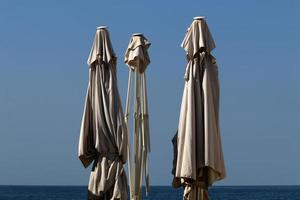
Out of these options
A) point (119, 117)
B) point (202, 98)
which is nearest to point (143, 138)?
point (119, 117)

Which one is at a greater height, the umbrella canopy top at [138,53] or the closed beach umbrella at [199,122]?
the umbrella canopy top at [138,53]

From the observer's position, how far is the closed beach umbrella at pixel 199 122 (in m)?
11.9

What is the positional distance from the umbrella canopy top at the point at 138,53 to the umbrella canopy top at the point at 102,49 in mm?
287

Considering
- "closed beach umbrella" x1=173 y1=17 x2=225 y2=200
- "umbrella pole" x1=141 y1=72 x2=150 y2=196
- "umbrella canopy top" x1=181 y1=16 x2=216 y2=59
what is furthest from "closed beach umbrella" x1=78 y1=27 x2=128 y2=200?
"umbrella canopy top" x1=181 y1=16 x2=216 y2=59

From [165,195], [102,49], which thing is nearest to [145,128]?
[102,49]

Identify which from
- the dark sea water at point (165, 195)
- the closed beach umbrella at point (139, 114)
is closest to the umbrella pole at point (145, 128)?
the closed beach umbrella at point (139, 114)

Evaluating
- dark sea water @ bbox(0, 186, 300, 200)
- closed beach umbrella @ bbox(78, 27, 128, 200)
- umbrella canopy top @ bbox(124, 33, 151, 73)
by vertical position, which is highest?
umbrella canopy top @ bbox(124, 33, 151, 73)

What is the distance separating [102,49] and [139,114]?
50.6 inches

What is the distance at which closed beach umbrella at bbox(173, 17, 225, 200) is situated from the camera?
468 inches

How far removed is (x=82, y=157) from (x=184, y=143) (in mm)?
2009

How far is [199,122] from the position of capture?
12102 millimetres

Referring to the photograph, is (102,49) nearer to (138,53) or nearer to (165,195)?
(138,53)

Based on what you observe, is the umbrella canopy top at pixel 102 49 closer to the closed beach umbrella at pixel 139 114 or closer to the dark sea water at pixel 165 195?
the closed beach umbrella at pixel 139 114

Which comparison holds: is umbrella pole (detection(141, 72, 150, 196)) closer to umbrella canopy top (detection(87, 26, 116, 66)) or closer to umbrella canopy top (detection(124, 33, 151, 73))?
umbrella canopy top (detection(124, 33, 151, 73))
